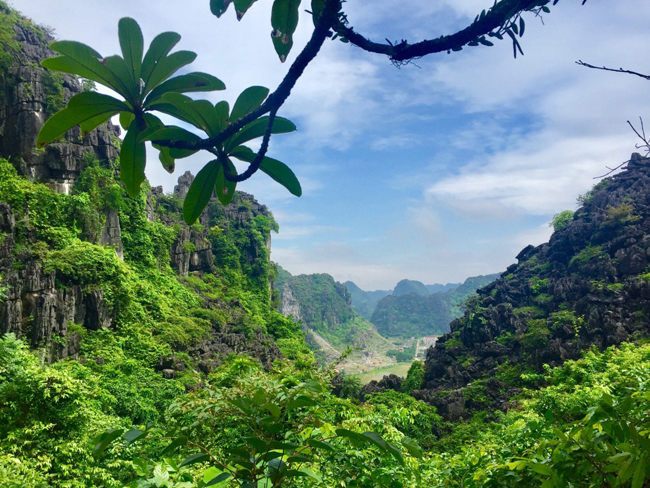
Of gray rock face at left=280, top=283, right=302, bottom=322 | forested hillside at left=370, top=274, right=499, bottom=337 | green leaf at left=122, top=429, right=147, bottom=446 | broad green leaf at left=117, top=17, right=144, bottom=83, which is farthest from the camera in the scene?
forested hillside at left=370, top=274, right=499, bottom=337

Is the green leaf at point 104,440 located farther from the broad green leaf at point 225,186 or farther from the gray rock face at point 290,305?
the gray rock face at point 290,305

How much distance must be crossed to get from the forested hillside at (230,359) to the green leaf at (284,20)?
0.69 m

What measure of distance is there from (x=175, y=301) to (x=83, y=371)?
22.5ft

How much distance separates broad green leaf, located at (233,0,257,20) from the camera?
0.65m

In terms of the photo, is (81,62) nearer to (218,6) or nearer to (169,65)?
A: (169,65)

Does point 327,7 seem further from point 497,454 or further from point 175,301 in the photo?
point 175,301

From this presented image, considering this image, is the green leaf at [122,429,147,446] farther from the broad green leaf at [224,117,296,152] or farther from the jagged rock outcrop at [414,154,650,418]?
the jagged rock outcrop at [414,154,650,418]

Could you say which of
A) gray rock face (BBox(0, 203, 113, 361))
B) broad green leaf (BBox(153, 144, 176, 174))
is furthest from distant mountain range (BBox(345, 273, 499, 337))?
broad green leaf (BBox(153, 144, 176, 174))

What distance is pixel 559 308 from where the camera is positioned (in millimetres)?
14172

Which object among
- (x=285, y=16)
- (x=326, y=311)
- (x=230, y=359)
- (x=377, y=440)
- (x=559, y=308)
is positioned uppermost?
(x=285, y=16)

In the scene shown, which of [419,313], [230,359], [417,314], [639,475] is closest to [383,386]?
[230,359]

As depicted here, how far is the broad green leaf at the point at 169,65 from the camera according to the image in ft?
2.45

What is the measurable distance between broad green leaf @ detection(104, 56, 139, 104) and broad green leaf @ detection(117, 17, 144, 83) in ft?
0.03

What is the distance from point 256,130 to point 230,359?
1073cm
